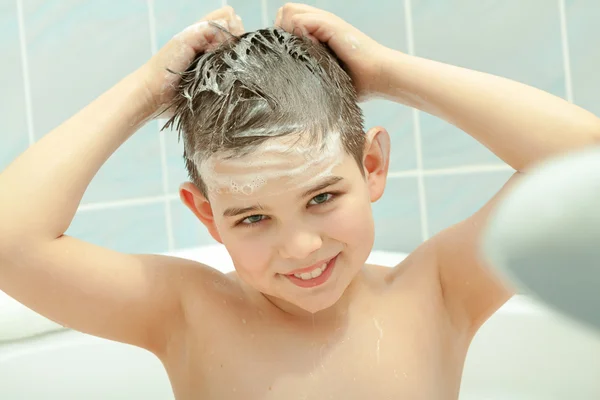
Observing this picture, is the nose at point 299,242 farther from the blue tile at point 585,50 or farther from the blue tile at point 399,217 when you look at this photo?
the blue tile at point 399,217

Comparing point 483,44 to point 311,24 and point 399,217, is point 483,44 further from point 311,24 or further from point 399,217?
point 311,24

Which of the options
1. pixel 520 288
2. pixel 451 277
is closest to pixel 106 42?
pixel 451 277

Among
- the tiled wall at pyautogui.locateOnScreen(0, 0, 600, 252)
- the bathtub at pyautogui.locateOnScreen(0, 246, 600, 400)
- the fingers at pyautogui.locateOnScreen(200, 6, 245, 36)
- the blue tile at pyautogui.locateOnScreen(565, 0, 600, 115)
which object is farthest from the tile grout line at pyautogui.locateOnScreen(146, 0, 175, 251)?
the blue tile at pyautogui.locateOnScreen(565, 0, 600, 115)

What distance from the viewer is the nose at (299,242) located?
0.74 meters

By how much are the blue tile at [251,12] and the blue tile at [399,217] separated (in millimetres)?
572

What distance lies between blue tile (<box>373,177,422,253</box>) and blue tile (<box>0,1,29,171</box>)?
80cm

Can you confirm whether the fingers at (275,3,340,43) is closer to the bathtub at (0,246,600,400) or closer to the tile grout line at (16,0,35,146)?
the bathtub at (0,246,600,400)

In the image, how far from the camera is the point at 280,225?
2.49ft

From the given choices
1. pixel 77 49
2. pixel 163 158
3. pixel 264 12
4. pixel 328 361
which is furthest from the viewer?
pixel 264 12

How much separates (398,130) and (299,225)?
2.84ft

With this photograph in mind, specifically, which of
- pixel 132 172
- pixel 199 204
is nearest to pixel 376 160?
pixel 199 204

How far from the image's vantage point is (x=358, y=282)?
0.91 m

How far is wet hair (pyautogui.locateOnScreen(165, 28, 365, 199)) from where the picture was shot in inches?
29.6

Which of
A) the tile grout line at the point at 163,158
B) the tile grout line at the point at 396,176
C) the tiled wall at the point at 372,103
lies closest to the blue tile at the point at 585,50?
the tiled wall at the point at 372,103
